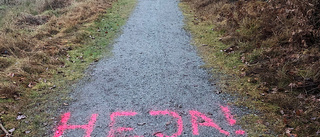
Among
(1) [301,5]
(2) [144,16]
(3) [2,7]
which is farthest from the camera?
(3) [2,7]

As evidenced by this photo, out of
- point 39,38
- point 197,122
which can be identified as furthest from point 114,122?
point 39,38

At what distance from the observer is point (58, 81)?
14.6 ft

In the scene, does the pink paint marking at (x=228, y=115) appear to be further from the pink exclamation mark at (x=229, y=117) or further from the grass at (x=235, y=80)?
the grass at (x=235, y=80)

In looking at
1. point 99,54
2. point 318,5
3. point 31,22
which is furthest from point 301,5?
point 31,22

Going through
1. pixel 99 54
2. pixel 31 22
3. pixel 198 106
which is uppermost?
pixel 31 22

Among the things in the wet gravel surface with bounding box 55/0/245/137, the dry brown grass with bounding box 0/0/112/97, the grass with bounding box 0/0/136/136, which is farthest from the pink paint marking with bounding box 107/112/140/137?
the dry brown grass with bounding box 0/0/112/97

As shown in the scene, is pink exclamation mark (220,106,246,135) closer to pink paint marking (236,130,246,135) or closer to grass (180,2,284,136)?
pink paint marking (236,130,246,135)

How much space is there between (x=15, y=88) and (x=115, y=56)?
242 centimetres

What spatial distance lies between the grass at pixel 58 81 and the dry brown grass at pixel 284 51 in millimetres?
3758

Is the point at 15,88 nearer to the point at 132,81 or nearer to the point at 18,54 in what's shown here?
the point at 18,54

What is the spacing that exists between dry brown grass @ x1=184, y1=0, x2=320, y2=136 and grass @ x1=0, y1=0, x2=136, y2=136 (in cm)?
376

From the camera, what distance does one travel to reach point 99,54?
574cm

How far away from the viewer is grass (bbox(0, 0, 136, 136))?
11.1ft

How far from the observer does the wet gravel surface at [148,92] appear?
3328mm
